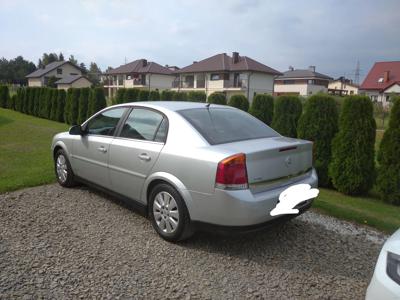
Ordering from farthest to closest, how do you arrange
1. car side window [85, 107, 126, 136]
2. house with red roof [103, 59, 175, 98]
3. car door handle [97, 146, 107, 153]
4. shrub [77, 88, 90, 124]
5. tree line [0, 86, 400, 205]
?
house with red roof [103, 59, 175, 98], shrub [77, 88, 90, 124], tree line [0, 86, 400, 205], car side window [85, 107, 126, 136], car door handle [97, 146, 107, 153]

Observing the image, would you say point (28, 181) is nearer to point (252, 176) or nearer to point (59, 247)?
point (59, 247)

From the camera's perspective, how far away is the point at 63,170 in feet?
18.2

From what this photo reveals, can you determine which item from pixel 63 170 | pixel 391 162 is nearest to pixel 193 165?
pixel 63 170

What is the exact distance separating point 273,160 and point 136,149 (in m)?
1.68

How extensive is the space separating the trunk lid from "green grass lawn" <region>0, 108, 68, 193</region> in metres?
4.20

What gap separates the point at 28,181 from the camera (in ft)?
19.2

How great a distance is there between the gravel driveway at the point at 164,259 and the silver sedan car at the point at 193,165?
360mm

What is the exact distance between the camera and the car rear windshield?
3645 mm

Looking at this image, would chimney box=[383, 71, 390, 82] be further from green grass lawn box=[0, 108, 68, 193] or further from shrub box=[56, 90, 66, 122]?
green grass lawn box=[0, 108, 68, 193]

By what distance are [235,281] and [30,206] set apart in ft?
10.8

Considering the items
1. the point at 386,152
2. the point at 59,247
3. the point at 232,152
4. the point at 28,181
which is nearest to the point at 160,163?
the point at 232,152

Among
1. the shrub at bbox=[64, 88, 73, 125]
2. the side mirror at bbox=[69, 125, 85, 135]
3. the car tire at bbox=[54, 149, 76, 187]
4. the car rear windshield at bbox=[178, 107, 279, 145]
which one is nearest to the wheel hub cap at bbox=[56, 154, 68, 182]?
the car tire at bbox=[54, 149, 76, 187]

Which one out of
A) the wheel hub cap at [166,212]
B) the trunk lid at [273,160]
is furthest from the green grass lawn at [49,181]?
the wheel hub cap at [166,212]

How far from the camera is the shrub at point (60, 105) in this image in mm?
17339
